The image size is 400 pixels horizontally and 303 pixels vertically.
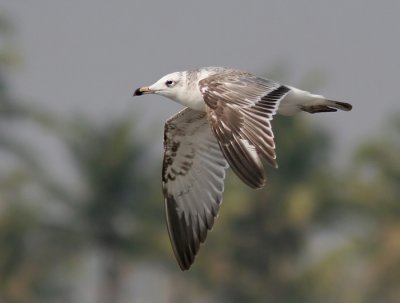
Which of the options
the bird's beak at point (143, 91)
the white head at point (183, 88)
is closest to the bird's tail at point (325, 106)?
the white head at point (183, 88)

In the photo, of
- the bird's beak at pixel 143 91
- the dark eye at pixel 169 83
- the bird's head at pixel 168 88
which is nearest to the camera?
A: the bird's head at pixel 168 88

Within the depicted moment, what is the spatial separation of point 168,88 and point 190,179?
117cm

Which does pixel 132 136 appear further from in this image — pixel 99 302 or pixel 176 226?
pixel 176 226

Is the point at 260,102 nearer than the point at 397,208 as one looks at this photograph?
Yes

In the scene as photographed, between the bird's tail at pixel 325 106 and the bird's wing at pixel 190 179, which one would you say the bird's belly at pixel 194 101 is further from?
the bird's tail at pixel 325 106

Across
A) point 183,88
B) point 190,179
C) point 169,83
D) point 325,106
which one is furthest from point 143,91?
point 325,106

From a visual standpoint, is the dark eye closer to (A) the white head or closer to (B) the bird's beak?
(A) the white head

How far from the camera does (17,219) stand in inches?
1364

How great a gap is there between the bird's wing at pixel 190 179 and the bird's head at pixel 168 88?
502mm

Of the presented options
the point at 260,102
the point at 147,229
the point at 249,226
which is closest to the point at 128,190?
the point at 147,229

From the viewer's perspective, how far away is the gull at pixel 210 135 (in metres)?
9.30

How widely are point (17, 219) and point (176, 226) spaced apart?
23423mm

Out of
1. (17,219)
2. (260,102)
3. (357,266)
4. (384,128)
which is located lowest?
(357,266)

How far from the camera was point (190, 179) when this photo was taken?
11.8 metres
